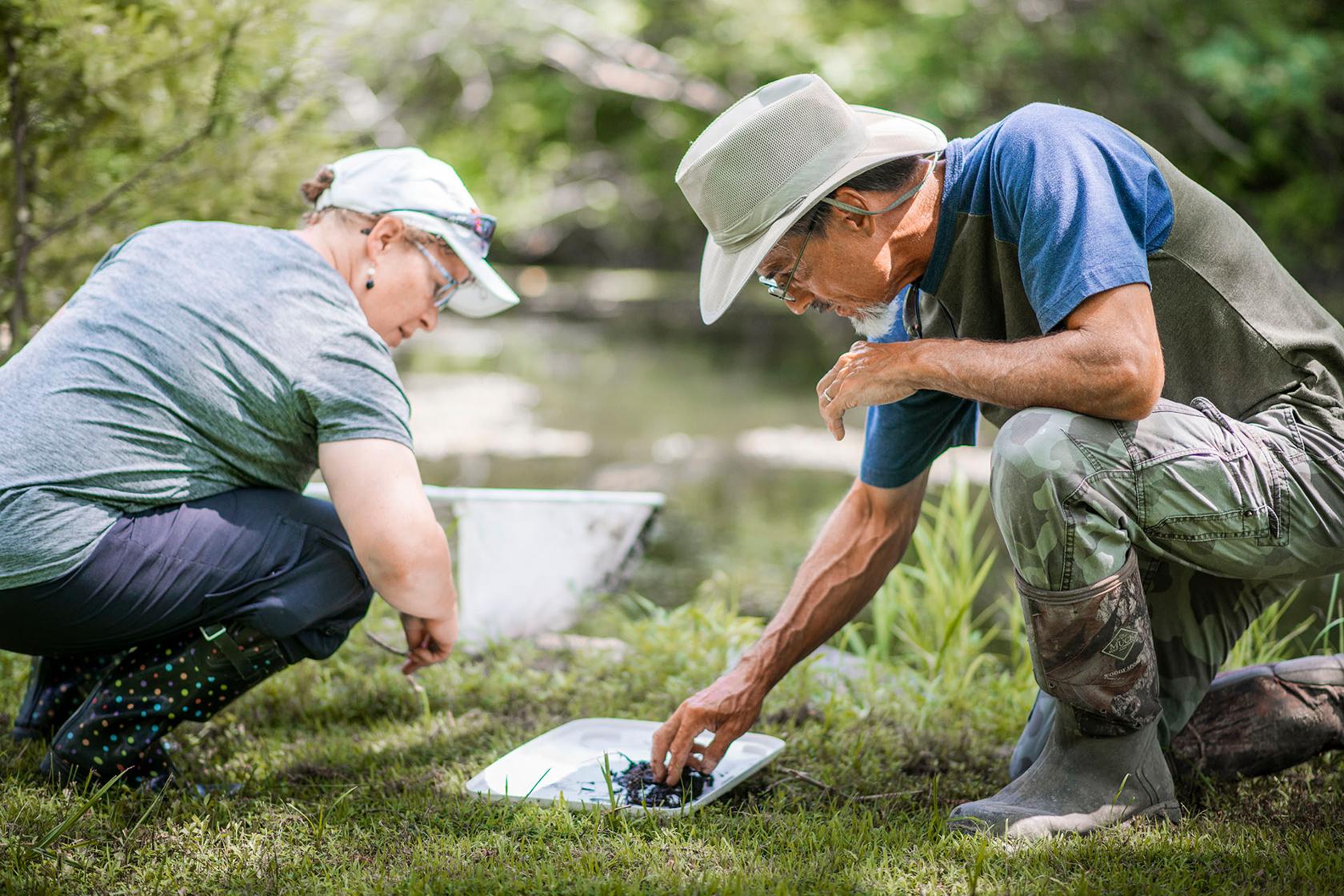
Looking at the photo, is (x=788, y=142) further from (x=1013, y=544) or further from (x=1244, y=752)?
(x=1244, y=752)

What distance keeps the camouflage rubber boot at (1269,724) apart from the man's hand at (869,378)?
0.86 meters

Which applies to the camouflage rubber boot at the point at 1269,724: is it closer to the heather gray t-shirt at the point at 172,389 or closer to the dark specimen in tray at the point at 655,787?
the dark specimen in tray at the point at 655,787

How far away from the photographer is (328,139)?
3.47 metres

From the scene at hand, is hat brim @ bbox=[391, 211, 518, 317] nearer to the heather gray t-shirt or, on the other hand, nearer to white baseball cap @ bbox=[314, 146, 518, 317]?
white baseball cap @ bbox=[314, 146, 518, 317]

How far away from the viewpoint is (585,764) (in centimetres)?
220

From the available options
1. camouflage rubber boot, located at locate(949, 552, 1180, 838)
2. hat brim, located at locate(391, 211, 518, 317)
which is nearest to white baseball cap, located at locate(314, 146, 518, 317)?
hat brim, located at locate(391, 211, 518, 317)

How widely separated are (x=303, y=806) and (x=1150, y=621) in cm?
146

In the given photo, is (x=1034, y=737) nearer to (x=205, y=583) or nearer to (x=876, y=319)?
(x=876, y=319)

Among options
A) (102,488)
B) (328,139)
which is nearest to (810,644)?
(102,488)

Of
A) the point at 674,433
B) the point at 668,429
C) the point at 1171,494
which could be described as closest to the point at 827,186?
the point at 1171,494

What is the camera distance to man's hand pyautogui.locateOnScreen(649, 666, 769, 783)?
2.00 meters

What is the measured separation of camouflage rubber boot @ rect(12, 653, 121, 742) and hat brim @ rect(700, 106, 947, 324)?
131 centimetres

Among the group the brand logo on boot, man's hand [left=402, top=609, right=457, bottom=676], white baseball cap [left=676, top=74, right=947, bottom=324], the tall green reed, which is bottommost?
the tall green reed

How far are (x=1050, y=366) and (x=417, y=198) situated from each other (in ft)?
3.81
